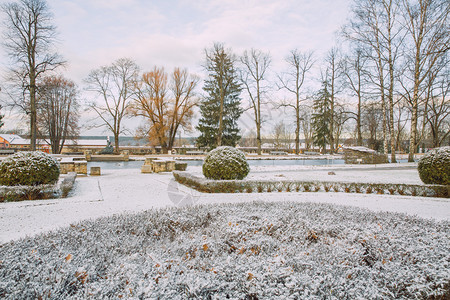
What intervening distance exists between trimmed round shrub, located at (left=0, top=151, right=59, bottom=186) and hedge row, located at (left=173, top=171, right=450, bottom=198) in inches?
184

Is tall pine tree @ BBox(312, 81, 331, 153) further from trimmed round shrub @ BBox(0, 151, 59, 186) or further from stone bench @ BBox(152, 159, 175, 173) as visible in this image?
trimmed round shrub @ BBox(0, 151, 59, 186)

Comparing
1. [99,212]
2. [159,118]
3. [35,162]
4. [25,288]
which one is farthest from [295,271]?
[159,118]

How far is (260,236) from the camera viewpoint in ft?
10.2

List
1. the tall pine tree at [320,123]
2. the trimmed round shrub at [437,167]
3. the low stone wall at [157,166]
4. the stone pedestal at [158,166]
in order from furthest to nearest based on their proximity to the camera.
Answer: the tall pine tree at [320,123] < the stone pedestal at [158,166] < the low stone wall at [157,166] < the trimmed round shrub at [437,167]

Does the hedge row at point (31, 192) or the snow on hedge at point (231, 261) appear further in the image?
the hedge row at point (31, 192)

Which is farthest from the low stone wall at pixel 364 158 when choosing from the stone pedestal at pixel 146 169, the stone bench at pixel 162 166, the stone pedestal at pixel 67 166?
the stone pedestal at pixel 67 166

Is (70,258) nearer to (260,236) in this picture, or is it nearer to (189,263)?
(189,263)

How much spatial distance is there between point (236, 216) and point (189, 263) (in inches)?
73.7

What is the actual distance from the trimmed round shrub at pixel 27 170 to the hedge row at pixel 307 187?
467 centimetres

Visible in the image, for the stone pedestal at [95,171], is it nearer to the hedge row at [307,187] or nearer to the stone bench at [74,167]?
the stone bench at [74,167]

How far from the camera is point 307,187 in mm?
8383

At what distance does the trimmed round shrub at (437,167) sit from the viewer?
805 centimetres

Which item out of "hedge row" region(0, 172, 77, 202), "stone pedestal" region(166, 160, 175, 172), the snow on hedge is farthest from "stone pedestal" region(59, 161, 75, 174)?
the snow on hedge

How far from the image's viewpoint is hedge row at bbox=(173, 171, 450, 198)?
7.69m
